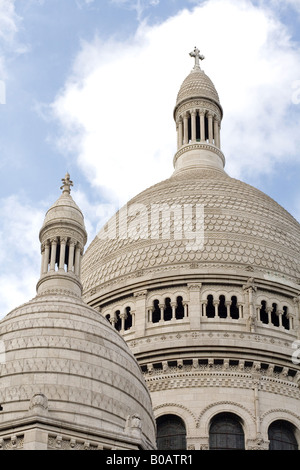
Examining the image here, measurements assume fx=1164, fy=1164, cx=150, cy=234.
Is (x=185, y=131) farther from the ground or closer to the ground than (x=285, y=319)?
farther from the ground

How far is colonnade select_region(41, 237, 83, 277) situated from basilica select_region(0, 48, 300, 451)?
0.16ft

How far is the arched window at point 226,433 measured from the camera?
1597 inches

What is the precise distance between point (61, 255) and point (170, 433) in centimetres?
773

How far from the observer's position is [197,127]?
56781 mm

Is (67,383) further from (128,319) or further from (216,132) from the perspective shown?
(216,132)

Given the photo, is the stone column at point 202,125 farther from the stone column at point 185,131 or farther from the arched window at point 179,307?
the arched window at point 179,307

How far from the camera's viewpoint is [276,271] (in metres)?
46.3

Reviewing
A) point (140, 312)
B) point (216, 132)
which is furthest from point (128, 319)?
point (216, 132)

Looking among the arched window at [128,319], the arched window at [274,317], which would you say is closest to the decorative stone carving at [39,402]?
the arched window at [128,319]

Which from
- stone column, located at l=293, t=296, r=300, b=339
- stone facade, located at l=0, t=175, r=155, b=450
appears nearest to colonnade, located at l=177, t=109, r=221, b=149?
stone column, located at l=293, t=296, r=300, b=339

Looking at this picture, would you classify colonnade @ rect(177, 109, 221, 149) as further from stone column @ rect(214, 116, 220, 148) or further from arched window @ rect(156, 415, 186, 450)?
arched window @ rect(156, 415, 186, 450)

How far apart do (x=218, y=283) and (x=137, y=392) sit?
45.0 feet
